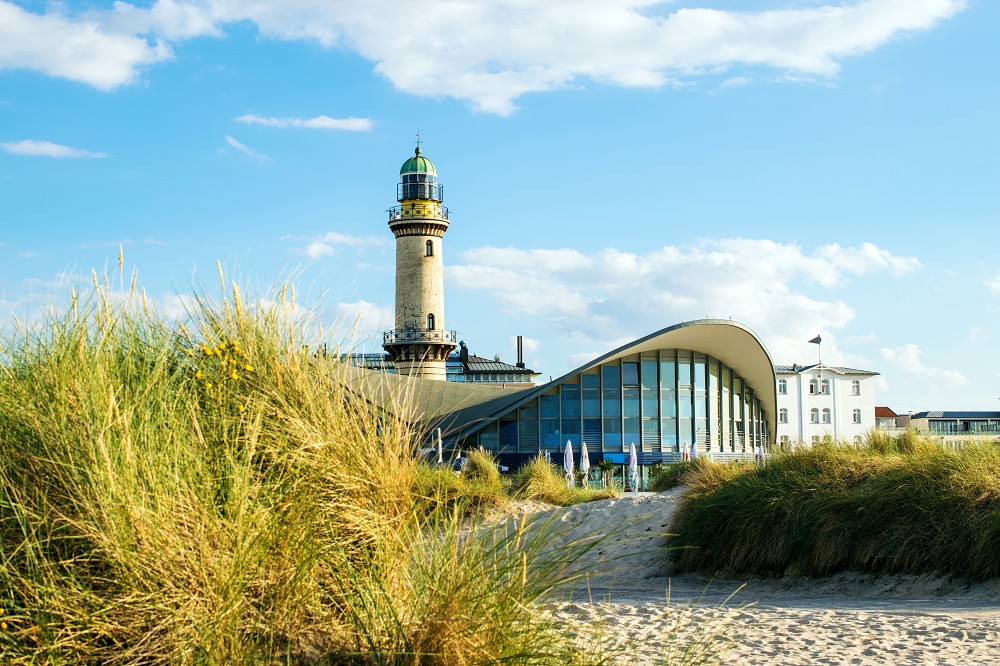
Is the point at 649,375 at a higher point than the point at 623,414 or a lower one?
higher

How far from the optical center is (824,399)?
5844 cm

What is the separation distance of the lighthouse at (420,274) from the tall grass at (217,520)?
1665 inches

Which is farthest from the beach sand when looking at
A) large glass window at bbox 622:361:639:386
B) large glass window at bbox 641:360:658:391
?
large glass window at bbox 641:360:658:391

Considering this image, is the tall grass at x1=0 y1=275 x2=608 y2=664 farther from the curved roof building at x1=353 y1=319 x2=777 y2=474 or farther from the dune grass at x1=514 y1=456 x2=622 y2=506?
the curved roof building at x1=353 y1=319 x2=777 y2=474

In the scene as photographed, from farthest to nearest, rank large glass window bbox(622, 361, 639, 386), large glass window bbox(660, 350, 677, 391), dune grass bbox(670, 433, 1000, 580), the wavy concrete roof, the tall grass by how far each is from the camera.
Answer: large glass window bbox(660, 350, 677, 391) < large glass window bbox(622, 361, 639, 386) < the wavy concrete roof < dune grass bbox(670, 433, 1000, 580) < the tall grass

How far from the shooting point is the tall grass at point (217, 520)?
3721mm

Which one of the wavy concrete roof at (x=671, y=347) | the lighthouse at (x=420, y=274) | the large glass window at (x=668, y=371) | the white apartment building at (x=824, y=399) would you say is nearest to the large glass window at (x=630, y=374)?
the wavy concrete roof at (x=671, y=347)

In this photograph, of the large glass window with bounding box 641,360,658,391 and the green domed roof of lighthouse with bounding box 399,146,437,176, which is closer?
the large glass window with bounding box 641,360,658,391

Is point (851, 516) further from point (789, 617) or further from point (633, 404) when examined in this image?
point (633, 404)

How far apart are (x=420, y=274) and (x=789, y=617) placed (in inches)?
1650

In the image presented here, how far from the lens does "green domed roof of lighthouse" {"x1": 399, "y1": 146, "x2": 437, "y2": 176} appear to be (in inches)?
1999

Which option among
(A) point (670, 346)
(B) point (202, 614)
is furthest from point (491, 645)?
(A) point (670, 346)

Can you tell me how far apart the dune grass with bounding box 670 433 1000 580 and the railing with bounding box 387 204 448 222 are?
39566mm

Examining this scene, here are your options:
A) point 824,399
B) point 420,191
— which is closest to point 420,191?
point 420,191
